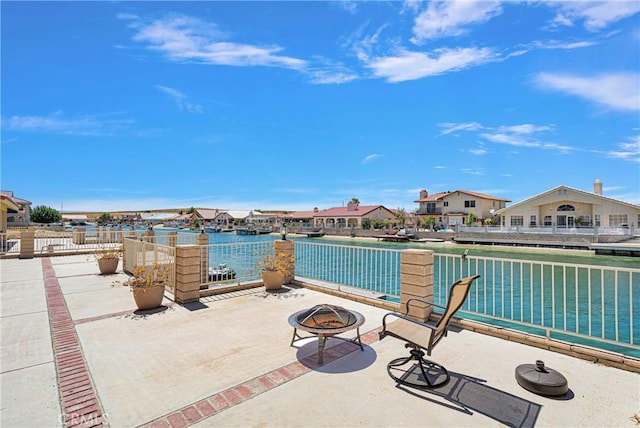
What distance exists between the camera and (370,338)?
13.0 ft

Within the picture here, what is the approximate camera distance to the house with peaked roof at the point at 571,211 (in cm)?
3075

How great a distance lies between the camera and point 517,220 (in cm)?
3647

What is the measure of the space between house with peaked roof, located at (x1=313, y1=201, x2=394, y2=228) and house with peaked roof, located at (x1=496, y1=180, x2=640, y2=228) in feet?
72.5

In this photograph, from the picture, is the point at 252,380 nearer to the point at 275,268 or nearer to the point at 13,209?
the point at 275,268

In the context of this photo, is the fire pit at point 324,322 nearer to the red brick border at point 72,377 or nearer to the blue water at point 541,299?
the blue water at point 541,299

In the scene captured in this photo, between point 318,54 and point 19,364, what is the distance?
35.8 ft

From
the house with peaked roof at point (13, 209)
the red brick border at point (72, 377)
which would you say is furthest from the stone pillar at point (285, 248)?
the house with peaked roof at point (13, 209)

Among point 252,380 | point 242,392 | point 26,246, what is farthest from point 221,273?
point 26,246

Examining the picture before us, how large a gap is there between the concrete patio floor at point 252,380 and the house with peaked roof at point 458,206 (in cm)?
4114

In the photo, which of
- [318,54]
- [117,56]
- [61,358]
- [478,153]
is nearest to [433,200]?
[478,153]

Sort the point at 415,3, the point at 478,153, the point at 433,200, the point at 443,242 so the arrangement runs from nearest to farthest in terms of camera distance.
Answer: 1. the point at 415,3
2. the point at 478,153
3. the point at 443,242
4. the point at 433,200

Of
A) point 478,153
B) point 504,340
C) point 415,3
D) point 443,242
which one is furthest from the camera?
point 443,242

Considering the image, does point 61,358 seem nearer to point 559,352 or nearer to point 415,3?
point 559,352

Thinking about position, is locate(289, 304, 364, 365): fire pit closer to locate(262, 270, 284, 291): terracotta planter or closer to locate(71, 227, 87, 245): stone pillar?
locate(262, 270, 284, 291): terracotta planter
